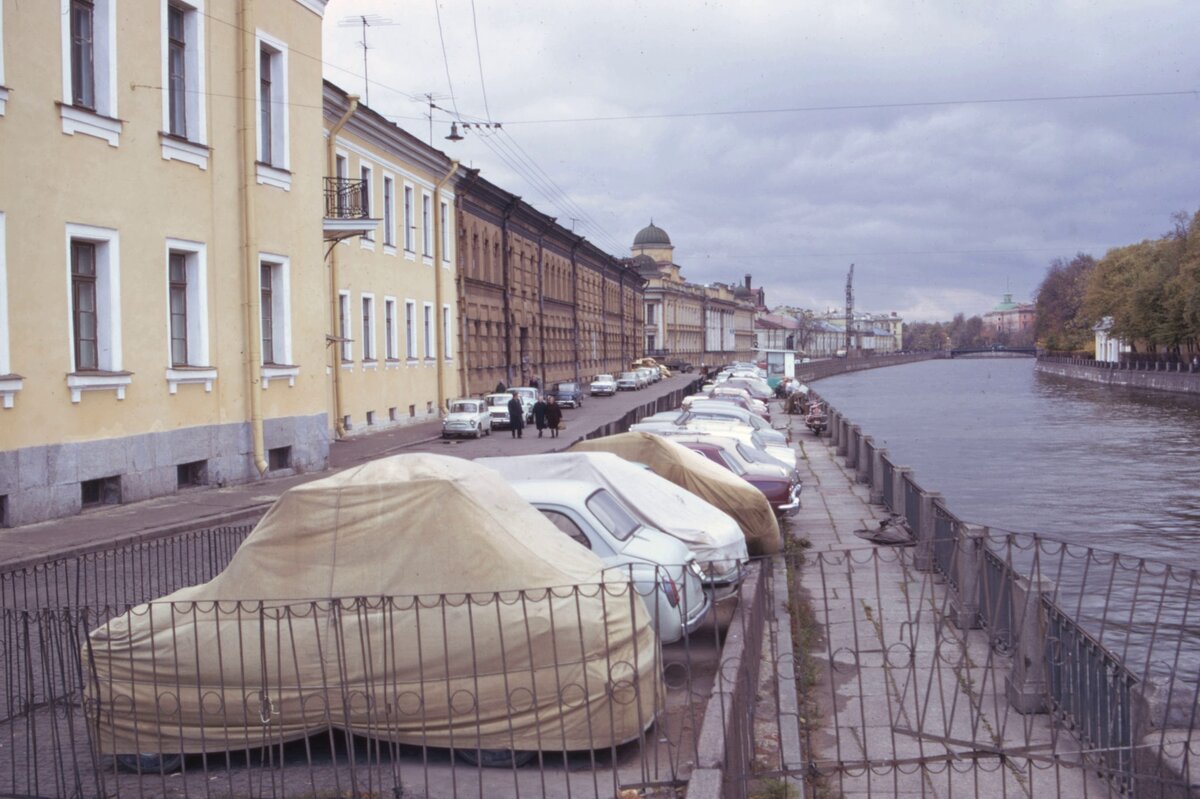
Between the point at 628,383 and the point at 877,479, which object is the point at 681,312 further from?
the point at 877,479

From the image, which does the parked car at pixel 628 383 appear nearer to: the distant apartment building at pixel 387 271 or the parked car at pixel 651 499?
the distant apartment building at pixel 387 271

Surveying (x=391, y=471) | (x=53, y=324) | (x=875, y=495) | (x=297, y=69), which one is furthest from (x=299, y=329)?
(x=391, y=471)

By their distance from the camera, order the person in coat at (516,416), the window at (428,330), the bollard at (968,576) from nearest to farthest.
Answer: the bollard at (968,576), the person in coat at (516,416), the window at (428,330)

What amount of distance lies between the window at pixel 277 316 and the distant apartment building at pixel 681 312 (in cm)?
8628

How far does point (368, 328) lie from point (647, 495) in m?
25.8

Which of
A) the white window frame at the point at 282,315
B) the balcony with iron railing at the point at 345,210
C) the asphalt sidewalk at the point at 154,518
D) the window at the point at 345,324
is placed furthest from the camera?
Answer: the window at the point at 345,324

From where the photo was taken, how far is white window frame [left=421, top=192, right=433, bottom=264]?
41.1 meters

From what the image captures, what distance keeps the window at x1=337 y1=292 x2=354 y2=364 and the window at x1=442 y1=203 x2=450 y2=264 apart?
992cm

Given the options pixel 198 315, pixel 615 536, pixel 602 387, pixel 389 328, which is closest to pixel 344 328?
pixel 389 328

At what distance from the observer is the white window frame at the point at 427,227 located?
4106 centimetres

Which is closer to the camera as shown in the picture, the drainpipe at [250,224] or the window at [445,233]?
the drainpipe at [250,224]

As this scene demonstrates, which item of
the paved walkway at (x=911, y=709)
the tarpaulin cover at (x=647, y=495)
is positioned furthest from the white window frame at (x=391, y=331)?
the tarpaulin cover at (x=647, y=495)

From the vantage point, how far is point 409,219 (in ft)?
129

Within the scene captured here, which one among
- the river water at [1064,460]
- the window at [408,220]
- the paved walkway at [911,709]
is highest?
the window at [408,220]
